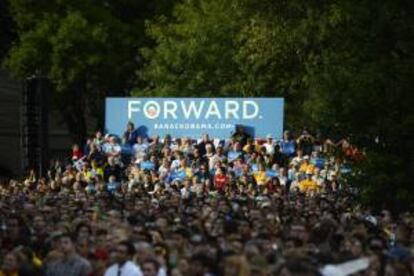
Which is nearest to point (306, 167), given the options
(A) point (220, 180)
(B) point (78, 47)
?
(A) point (220, 180)

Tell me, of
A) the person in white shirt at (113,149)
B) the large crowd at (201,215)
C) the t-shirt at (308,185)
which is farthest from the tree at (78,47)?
the t-shirt at (308,185)

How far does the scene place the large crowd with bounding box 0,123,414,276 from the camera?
15.0m

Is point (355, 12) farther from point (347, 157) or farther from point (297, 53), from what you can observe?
point (297, 53)

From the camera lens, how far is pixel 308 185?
30.6 meters

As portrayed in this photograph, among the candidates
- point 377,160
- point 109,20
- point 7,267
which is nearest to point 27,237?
point 7,267

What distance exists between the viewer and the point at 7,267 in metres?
15.2

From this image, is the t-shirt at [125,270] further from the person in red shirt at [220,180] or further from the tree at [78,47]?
the tree at [78,47]

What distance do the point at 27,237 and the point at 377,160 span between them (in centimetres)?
957

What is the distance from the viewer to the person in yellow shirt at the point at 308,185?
3018 centimetres

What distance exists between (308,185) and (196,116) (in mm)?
7500

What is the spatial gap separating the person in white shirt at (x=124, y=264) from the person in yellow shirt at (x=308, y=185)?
49.4ft

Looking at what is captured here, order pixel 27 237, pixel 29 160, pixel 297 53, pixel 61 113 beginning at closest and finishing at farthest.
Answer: pixel 27 237 < pixel 29 160 < pixel 297 53 < pixel 61 113

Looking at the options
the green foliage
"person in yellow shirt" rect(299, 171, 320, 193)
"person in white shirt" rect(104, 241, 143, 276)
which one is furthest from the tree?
"person in white shirt" rect(104, 241, 143, 276)

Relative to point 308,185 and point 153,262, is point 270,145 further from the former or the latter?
→ point 153,262
